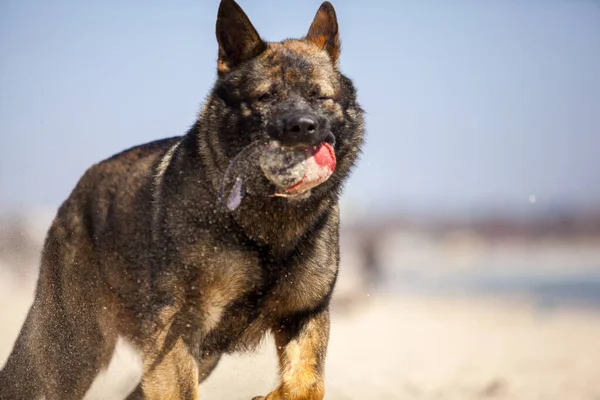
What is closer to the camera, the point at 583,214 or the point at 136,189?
the point at 136,189

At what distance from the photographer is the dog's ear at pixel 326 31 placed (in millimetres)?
4363

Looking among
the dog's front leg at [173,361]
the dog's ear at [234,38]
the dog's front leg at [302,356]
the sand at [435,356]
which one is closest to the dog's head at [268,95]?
the dog's ear at [234,38]

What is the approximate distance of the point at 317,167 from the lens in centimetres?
370

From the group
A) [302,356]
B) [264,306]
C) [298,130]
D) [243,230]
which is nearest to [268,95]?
[298,130]

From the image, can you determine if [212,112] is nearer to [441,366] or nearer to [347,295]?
[441,366]

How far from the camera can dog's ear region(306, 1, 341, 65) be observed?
4.36m

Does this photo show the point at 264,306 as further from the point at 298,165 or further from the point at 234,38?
the point at 234,38

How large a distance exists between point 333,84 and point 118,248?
62.1 inches

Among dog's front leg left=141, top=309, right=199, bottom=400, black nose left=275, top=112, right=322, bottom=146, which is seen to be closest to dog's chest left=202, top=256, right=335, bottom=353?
dog's front leg left=141, top=309, right=199, bottom=400

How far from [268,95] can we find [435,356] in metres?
5.88

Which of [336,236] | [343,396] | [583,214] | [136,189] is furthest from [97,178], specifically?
[583,214]

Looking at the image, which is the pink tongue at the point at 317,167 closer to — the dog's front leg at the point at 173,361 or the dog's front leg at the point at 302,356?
the dog's front leg at the point at 302,356

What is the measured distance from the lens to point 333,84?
412 cm

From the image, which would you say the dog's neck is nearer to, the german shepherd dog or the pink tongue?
the german shepherd dog
